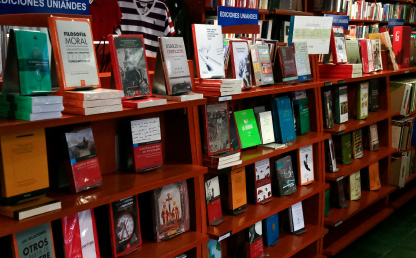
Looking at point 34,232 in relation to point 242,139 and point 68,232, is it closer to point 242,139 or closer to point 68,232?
point 68,232

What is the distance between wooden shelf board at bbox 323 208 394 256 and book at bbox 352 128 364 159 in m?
0.63

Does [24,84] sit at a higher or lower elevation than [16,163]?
higher

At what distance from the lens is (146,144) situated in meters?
2.18

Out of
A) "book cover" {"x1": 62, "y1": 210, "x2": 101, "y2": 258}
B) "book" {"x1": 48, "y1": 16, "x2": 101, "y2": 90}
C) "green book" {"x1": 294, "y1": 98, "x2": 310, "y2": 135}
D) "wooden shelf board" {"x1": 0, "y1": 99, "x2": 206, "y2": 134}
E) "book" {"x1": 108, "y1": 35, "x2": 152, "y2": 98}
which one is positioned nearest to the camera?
"wooden shelf board" {"x1": 0, "y1": 99, "x2": 206, "y2": 134}

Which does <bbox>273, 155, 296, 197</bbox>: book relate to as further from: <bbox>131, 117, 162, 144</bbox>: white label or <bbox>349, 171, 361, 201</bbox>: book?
<bbox>131, 117, 162, 144</bbox>: white label

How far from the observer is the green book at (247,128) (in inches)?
110

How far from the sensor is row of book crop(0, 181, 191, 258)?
171 centimetres

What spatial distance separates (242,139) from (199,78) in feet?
1.83

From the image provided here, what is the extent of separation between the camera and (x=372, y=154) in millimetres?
4254

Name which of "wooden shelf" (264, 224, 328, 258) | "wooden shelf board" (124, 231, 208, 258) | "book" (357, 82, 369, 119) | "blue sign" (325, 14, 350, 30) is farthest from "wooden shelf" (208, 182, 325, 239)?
"blue sign" (325, 14, 350, 30)

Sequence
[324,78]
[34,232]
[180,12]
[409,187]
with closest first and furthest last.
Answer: [34,232] < [324,78] < [180,12] < [409,187]

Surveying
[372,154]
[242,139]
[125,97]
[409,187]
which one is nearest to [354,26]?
[409,187]

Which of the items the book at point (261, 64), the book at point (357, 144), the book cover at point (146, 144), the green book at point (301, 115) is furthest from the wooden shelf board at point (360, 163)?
the book cover at point (146, 144)

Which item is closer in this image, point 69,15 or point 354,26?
point 69,15
